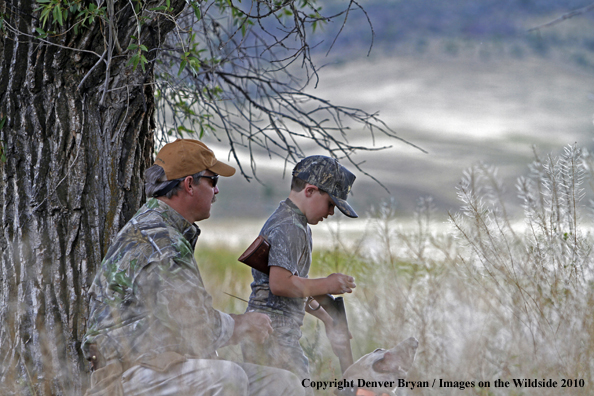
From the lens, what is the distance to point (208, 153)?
8.51 ft

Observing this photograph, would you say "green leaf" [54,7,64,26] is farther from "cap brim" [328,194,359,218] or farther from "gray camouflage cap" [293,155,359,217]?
"cap brim" [328,194,359,218]

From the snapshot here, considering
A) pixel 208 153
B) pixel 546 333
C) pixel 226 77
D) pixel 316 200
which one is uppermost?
pixel 226 77

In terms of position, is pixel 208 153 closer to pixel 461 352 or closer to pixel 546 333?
pixel 461 352

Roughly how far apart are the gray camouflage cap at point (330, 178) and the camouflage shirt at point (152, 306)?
861 millimetres

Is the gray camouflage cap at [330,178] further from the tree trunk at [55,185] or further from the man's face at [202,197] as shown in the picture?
the tree trunk at [55,185]

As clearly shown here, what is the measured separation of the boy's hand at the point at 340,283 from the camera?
247 centimetres

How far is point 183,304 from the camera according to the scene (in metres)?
2.14

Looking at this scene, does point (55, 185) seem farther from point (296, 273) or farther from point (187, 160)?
point (296, 273)

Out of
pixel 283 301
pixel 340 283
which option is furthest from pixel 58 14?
pixel 340 283

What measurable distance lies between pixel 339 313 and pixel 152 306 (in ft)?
3.46

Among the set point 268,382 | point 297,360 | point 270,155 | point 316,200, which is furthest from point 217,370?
point 270,155

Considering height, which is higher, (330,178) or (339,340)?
(330,178)

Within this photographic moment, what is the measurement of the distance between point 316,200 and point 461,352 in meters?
1.12

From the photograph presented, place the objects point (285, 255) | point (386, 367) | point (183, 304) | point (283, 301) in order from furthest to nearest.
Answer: point (283, 301) < point (285, 255) < point (386, 367) < point (183, 304)
